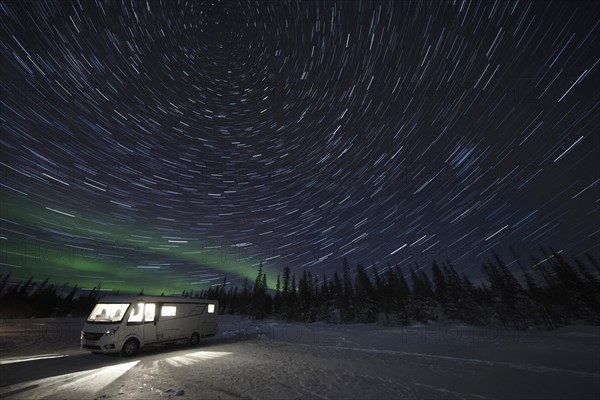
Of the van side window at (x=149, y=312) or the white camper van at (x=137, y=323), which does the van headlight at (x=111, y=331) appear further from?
the van side window at (x=149, y=312)

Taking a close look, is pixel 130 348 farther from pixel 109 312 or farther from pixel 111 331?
pixel 109 312

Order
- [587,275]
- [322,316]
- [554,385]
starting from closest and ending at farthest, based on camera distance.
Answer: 1. [554,385]
2. [587,275]
3. [322,316]

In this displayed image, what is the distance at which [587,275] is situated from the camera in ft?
173

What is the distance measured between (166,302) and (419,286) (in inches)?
2747

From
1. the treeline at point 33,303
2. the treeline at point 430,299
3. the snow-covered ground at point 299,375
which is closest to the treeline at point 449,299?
the treeline at point 430,299

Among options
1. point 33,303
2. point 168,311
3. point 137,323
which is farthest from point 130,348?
point 33,303

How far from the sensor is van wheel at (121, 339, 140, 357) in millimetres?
12398

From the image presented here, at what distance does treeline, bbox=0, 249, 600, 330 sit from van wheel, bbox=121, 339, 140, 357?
141 ft

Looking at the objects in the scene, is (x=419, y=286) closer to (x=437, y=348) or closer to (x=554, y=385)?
(x=437, y=348)

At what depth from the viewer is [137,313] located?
43.8 ft

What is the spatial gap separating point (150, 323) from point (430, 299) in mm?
57290

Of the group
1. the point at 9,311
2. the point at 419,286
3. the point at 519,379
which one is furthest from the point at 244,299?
the point at 519,379

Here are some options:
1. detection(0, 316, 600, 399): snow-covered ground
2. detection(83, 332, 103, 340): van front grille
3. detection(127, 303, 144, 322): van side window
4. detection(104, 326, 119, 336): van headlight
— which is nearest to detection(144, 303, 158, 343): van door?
detection(127, 303, 144, 322): van side window

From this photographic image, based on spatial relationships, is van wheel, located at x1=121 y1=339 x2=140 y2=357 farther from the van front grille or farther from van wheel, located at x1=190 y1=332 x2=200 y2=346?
van wheel, located at x1=190 y1=332 x2=200 y2=346
